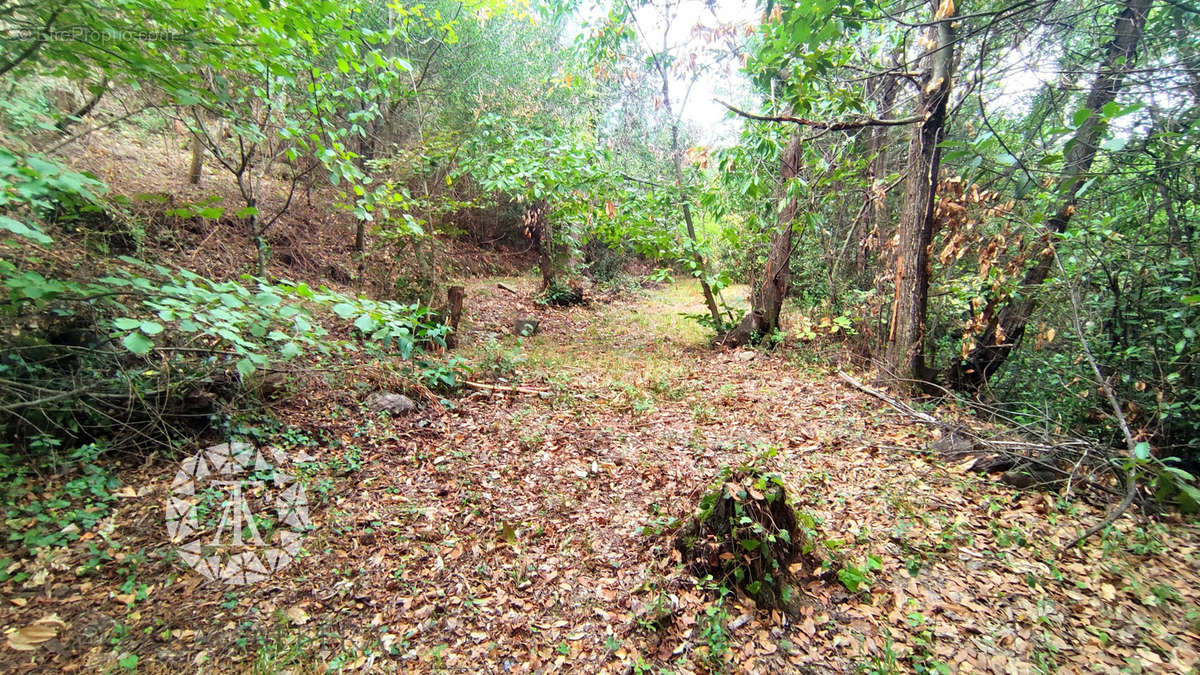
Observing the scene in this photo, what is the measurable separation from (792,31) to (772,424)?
125 inches

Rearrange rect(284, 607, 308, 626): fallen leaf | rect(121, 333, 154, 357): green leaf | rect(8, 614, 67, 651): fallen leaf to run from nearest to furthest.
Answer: rect(121, 333, 154, 357): green leaf
rect(8, 614, 67, 651): fallen leaf
rect(284, 607, 308, 626): fallen leaf

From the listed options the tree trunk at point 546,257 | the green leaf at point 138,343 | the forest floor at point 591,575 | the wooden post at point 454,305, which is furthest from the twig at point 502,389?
the tree trunk at point 546,257

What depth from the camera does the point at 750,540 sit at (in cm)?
237

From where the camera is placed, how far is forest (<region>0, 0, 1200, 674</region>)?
82.0 inches

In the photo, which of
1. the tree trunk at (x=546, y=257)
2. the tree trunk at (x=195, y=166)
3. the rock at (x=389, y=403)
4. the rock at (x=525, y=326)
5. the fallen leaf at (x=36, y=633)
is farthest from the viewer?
the tree trunk at (x=546, y=257)

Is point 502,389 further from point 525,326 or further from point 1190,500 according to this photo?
point 1190,500

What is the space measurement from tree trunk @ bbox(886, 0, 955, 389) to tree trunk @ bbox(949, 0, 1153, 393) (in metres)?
0.52

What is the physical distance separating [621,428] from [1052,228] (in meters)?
4.23

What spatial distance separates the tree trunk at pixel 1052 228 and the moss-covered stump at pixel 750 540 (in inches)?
116

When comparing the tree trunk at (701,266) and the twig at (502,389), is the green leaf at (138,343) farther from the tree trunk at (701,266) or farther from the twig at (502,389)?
the tree trunk at (701,266)

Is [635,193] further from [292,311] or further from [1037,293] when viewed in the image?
[292,311]

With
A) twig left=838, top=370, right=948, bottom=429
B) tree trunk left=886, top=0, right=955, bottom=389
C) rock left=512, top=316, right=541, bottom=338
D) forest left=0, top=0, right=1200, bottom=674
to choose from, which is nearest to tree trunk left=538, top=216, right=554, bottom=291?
rock left=512, top=316, right=541, bottom=338

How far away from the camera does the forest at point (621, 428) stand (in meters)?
2.08

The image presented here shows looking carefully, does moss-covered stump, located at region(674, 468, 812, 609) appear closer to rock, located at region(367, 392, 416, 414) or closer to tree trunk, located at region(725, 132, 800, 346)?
rock, located at region(367, 392, 416, 414)
